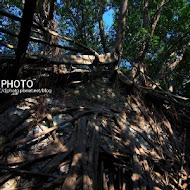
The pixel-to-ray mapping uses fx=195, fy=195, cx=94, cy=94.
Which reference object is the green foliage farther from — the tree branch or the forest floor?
the forest floor

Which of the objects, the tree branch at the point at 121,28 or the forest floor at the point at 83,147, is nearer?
the forest floor at the point at 83,147

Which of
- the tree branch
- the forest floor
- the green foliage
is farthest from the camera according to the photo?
the green foliage

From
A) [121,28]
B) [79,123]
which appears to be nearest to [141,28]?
[121,28]

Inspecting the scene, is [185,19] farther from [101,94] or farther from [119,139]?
[119,139]

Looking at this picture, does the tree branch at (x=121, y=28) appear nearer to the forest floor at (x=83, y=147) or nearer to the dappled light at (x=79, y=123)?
the dappled light at (x=79, y=123)

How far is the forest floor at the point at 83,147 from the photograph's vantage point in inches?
79.0

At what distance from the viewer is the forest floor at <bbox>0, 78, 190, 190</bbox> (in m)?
2.01

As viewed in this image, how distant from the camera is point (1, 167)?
1896 millimetres

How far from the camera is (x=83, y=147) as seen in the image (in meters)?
2.38

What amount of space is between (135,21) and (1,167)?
236 inches

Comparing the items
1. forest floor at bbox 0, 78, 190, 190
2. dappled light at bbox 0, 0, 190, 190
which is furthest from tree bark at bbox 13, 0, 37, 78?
forest floor at bbox 0, 78, 190, 190

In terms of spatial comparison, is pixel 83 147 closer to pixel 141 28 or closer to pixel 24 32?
pixel 24 32

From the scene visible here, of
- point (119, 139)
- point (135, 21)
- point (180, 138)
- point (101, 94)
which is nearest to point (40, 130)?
point (119, 139)

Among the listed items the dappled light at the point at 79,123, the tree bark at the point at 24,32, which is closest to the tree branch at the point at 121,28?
the dappled light at the point at 79,123
